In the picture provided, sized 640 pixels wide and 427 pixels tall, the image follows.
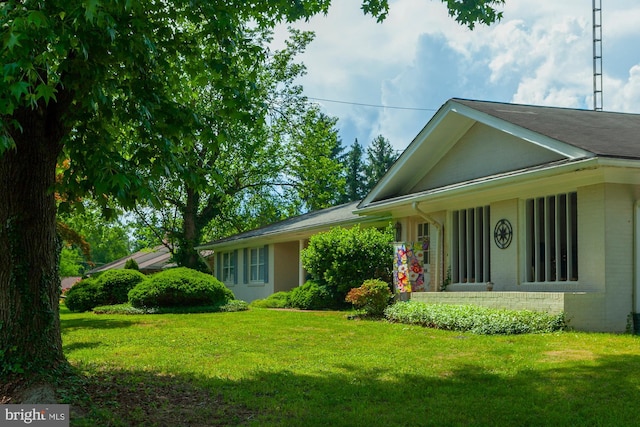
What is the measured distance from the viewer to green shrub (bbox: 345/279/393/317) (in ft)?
52.3

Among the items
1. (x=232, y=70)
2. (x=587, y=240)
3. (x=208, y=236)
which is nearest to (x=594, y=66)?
(x=587, y=240)

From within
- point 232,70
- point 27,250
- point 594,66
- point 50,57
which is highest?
point 594,66

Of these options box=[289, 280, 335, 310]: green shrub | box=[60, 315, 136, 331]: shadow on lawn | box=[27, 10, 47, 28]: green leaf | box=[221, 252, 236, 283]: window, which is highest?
box=[27, 10, 47, 28]: green leaf

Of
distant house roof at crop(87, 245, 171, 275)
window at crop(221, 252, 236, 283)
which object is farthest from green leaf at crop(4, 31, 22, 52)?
distant house roof at crop(87, 245, 171, 275)

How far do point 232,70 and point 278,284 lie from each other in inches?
778

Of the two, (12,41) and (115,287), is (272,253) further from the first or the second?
(12,41)

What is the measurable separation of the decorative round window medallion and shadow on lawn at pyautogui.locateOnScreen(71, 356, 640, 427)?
242 inches

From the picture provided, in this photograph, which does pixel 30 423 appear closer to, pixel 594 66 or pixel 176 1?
pixel 176 1

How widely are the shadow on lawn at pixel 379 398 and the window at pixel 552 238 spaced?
4.70 m

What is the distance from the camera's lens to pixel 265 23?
32.9 ft

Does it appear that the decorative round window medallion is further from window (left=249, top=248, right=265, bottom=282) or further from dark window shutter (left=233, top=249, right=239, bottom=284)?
dark window shutter (left=233, top=249, right=239, bottom=284)

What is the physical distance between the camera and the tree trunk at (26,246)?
22.7 feet

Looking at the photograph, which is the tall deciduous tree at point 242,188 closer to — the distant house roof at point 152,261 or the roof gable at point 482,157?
the distant house roof at point 152,261

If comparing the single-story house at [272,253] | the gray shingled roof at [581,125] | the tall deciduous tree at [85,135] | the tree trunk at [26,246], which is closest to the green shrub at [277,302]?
the single-story house at [272,253]
